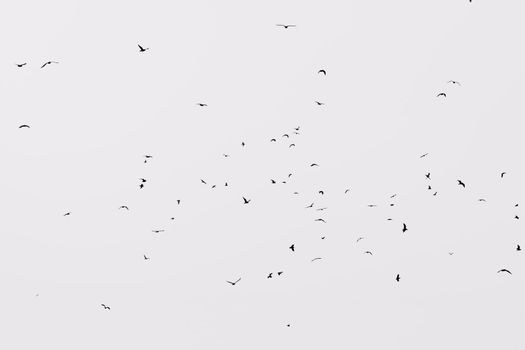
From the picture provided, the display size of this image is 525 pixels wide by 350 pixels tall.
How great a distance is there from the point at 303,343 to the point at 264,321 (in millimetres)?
19538

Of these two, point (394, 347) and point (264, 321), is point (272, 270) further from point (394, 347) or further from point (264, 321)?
point (394, 347)

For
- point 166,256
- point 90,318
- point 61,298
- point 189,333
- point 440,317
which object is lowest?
point 166,256

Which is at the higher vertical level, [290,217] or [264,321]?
[264,321]

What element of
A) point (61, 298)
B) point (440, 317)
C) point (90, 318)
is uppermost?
point (440, 317)

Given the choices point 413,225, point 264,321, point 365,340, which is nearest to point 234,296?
point 264,321

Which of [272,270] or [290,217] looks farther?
[290,217]

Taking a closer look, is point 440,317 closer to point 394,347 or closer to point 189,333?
point 394,347

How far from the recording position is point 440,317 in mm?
115375

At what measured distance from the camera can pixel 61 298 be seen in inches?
5487

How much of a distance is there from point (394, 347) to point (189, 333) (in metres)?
32.3

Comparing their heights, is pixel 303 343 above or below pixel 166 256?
above

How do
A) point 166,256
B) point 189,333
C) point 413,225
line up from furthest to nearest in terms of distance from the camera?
point 166,256, point 413,225, point 189,333

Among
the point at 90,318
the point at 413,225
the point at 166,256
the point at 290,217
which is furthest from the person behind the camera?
the point at 290,217

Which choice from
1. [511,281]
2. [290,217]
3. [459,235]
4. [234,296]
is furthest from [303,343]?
[290,217]
